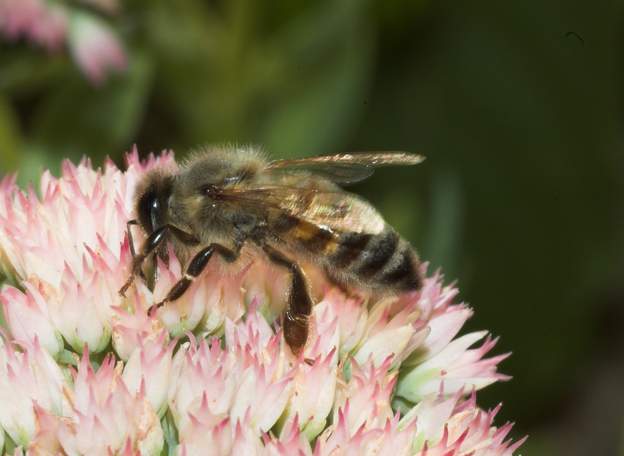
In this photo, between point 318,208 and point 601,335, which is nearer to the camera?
point 318,208

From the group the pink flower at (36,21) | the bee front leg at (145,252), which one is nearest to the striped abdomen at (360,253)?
the bee front leg at (145,252)

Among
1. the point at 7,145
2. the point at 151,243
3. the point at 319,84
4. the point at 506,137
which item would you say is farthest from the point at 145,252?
the point at 506,137

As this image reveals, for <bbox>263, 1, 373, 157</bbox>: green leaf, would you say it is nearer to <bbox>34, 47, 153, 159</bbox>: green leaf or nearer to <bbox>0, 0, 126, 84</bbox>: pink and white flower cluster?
<bbox>34, 47, 153, 159</bbox>: green leaf

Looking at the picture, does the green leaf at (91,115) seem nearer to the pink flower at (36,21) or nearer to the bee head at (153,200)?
the pink flower at (36,21)

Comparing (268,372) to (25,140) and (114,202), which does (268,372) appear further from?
(25,140)

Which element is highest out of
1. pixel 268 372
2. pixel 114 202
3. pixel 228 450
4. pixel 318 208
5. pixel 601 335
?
pixel 601 335

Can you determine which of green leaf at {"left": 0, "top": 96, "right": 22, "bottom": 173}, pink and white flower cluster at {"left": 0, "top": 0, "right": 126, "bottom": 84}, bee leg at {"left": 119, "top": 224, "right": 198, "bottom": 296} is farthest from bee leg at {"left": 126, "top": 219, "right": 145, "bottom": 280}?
green leaf at {"left": 0, "top": 96, "right": 22, "bottom": 173}

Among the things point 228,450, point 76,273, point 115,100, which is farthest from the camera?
point 115,100

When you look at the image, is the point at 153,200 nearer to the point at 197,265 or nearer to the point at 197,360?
the point at 197,265

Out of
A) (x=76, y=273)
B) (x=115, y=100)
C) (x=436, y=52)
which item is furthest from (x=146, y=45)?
(x=76, y=273)
